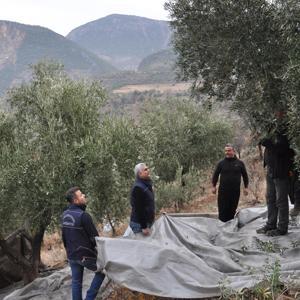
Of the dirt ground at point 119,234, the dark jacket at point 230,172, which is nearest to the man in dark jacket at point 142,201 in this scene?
the dirt ground at point 119,234

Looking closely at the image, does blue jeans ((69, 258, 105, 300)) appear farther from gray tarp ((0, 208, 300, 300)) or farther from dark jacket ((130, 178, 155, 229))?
dark jacket ((130, 178, 155, 229))

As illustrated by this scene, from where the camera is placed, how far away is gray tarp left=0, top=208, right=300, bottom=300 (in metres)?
7.50

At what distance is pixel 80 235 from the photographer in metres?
8.02

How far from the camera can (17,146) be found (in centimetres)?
1193

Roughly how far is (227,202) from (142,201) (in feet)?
11.1

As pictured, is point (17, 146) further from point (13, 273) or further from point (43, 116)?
point (13, 273)

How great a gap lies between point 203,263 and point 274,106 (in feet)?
10.6

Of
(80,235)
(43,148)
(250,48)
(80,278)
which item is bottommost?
(80,278)

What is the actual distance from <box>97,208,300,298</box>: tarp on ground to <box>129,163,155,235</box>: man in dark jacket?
21cm

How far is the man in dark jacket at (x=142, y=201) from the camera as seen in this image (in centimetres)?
878

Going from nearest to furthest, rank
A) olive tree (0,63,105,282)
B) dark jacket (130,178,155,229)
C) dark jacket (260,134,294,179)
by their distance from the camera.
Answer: dark jacket (130,178,155,229), dark jacket (260,134,294,179), olive tree (0,63,105,282)

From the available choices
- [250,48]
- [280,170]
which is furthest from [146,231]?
[250,48]

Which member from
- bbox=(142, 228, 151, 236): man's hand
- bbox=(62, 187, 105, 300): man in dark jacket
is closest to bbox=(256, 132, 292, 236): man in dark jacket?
bbox=(142, 228, 151, 236): man's hand

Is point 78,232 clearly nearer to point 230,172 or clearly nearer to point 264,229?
point 264,229
